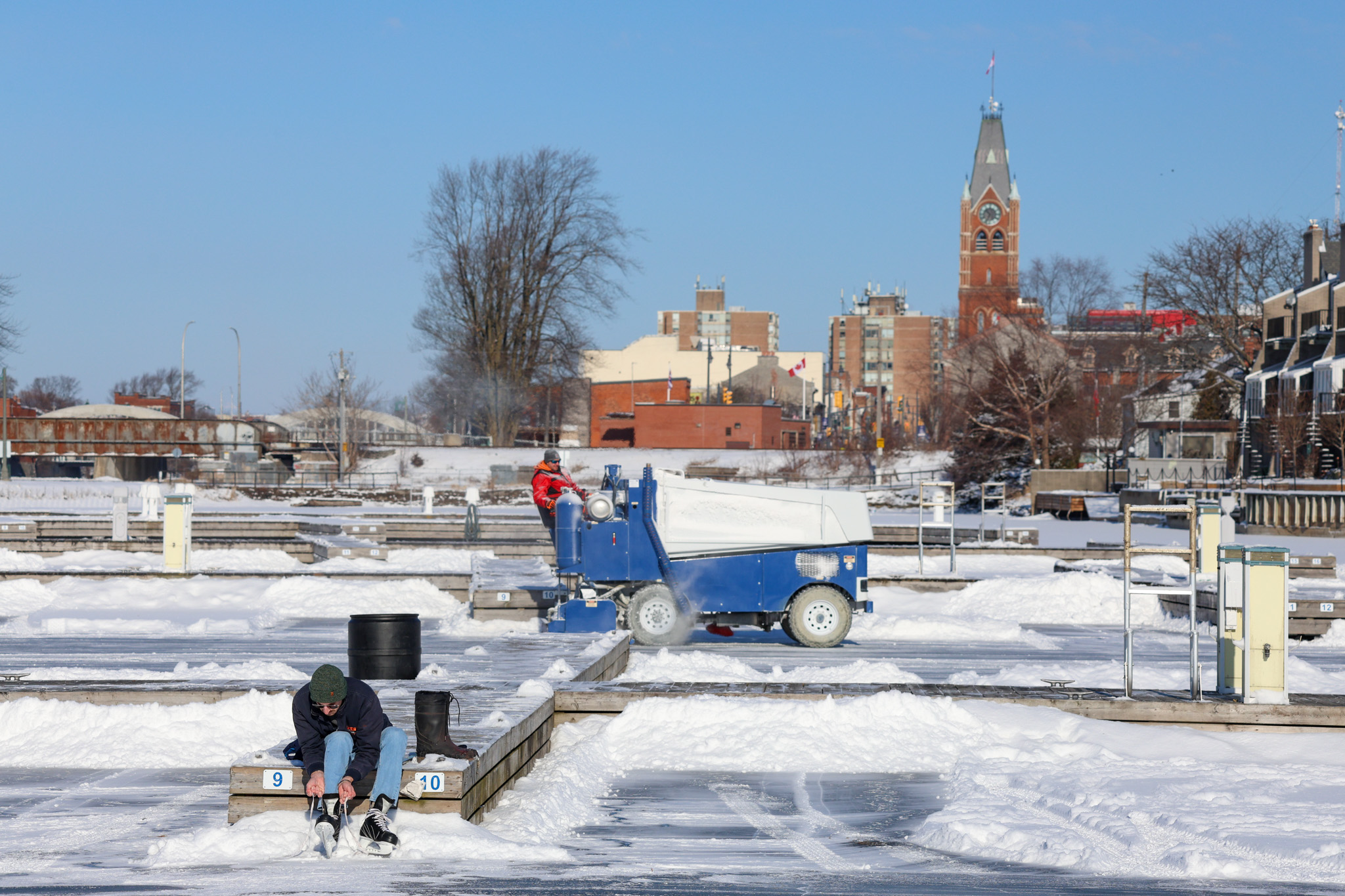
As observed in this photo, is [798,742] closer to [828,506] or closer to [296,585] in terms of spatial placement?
[828,506]

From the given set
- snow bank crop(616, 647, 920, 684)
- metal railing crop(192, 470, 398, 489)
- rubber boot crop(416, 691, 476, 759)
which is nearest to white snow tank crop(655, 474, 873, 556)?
snow bank crop(616, 647, 920, 684)

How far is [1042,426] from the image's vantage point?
2224 inches

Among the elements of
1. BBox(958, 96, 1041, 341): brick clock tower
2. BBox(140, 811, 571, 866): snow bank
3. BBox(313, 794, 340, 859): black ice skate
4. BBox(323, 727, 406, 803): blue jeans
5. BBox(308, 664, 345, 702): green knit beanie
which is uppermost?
BBox(958, 96, 1041, 341): brick clock tower

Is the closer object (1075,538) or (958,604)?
(958,604)

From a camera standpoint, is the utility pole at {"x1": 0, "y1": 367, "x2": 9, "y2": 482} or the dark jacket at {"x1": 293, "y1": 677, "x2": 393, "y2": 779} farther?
the utility pole at {"x1": 0, "y1": 367, "x2": 9, "y2": 482}

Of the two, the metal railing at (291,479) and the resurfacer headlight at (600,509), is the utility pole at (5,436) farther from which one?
the resurfacer headlight at (600,509)

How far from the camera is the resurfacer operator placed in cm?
1534

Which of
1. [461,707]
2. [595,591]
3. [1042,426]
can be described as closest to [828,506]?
[595,591]

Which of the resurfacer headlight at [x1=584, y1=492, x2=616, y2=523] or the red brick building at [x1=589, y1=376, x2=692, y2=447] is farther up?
the red brick building at [x1=589, y1=376, x2=692, y2=447]

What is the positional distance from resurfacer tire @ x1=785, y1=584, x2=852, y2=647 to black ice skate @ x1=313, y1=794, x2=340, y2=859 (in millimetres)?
8832

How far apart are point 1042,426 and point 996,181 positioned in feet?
376

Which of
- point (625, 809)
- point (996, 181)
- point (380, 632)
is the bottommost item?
point (625, 809)

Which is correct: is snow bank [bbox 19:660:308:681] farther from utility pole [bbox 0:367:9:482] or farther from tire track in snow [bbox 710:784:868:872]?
utility pole [bbox 0:367:9:482]

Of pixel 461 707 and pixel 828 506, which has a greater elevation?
pixel 828 506
